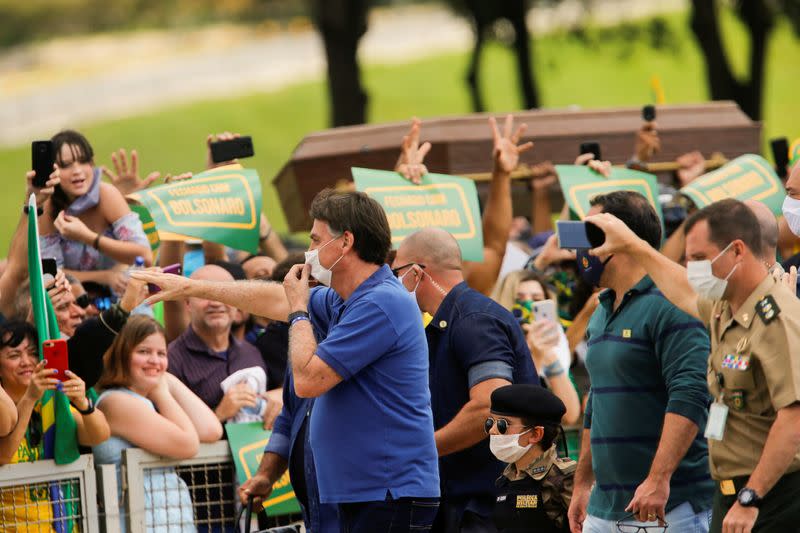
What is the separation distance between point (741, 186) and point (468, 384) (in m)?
3.05

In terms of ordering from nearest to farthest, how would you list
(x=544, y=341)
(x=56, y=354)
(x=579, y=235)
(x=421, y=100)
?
(x=579, y=235) < (x=56, y=354) < (x=544, y=341) < (x=421, y=100)

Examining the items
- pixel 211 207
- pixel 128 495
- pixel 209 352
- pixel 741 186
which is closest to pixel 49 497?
pixel 128 495

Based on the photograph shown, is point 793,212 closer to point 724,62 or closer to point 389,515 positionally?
point 389,515

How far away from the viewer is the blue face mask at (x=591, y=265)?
617cm

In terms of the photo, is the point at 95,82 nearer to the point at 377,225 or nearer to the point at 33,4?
the point at 33,4

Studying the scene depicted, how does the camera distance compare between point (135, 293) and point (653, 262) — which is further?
point (135, 293)

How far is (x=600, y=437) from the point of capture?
6074 mm

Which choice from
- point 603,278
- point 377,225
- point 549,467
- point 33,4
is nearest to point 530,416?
point 549,467

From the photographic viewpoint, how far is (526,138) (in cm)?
966

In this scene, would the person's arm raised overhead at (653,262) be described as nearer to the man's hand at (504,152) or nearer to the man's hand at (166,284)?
the man's hand at (166,284)

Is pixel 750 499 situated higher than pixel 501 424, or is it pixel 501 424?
pixel 501 424

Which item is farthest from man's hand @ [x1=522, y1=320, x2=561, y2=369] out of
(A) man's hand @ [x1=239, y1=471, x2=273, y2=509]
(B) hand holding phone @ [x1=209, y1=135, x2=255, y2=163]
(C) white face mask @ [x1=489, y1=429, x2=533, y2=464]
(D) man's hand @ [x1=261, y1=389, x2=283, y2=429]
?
(B) hand holding phone @ [x1=209, y1=135, x2=255, y2=163]

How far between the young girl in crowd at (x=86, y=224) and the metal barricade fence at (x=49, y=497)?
144 cm

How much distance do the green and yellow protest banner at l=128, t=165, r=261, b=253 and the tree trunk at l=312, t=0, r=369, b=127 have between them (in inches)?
412
